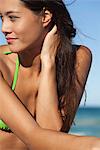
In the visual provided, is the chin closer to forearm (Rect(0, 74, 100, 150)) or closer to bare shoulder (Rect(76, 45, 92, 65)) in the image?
forearm (Rect(0, 74, 100, 150))

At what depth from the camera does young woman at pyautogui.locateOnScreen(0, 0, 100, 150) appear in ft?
10.2

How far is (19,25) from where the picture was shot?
309cm

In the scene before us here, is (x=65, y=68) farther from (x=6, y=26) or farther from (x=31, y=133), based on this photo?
(x=31, y=133)

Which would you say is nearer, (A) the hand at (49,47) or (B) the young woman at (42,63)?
(B) the young woman at (42,63)

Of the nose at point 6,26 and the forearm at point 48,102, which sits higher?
the nose at point 6,26

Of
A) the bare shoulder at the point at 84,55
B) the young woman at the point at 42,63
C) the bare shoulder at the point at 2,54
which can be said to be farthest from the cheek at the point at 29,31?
the bare shoulder at the point at 84,55

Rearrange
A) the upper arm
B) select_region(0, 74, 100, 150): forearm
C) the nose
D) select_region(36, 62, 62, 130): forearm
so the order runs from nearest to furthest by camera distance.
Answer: select_region(0, 74, 100, 150): forearm → the nose → select_region(36, 62, 62, 130): forearm → the upper arm

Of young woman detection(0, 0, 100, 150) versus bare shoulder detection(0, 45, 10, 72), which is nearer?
young woman detection(0, 0, 100, 150)

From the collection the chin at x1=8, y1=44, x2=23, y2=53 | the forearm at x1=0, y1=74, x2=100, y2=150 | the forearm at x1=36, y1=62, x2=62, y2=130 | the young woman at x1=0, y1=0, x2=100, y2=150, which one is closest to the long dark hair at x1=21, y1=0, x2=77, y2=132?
the young woman at x1=0, y1=0, x2=100, y2=150

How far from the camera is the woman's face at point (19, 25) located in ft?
9.92

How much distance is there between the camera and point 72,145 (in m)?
2.06

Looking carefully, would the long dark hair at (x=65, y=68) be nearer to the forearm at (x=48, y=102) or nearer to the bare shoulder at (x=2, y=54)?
the forearm at (x=48, y=102)

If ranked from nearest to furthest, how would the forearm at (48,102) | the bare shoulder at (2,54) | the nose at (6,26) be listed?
the nose at (6,26) < the forearm at (48,102) < the bare shoulder at (2,54)

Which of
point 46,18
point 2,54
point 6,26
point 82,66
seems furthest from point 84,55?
point 6,26
